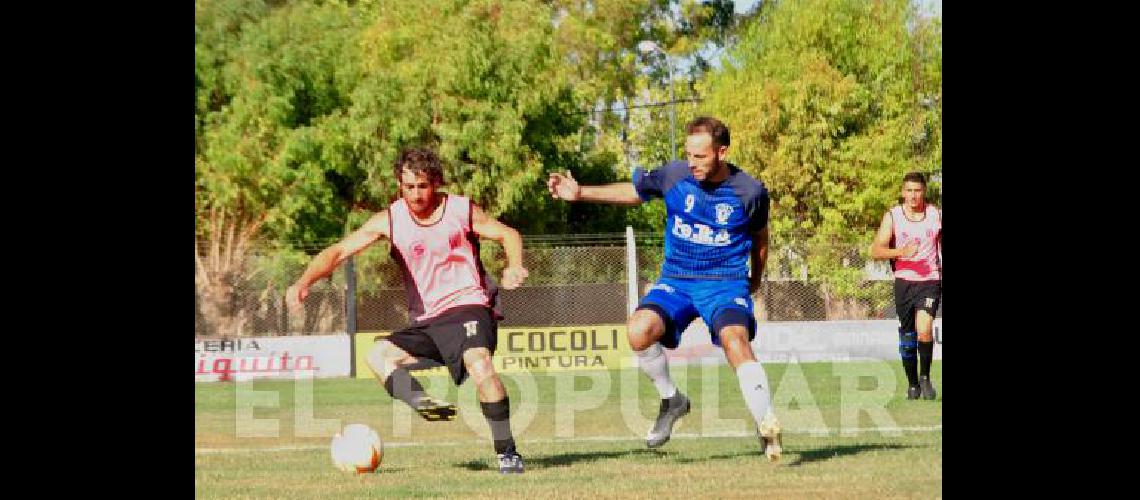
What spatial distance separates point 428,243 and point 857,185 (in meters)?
28.8

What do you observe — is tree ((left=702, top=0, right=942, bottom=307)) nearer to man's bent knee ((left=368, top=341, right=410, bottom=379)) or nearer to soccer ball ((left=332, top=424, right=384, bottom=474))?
man's bent knee ((left=368, top=341, right=410, bottom=379))

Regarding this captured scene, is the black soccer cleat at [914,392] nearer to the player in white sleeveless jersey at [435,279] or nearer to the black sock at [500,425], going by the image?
the player in white sleeveless jersey at [435,279]

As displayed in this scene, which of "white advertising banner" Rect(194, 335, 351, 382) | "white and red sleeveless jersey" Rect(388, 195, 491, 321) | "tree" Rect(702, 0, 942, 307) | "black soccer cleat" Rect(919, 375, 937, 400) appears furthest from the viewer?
"tree" Rect(702, 0, 942, 307)

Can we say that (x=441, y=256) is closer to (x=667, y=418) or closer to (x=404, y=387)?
(x=404, y=387)

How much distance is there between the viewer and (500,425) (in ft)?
36.4

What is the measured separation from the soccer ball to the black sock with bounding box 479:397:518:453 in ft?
2.58

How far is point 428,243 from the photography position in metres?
11.5

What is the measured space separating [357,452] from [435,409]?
1.97ft

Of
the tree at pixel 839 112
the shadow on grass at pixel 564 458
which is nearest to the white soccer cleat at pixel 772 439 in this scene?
the shadow on grass at pixel 564 458

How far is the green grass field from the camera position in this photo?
33.0ft

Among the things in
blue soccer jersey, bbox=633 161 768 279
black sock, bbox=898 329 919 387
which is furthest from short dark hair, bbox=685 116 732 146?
black sock, bbox=898 329 919 387

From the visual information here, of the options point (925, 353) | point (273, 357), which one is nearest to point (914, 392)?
point (925, 353)
